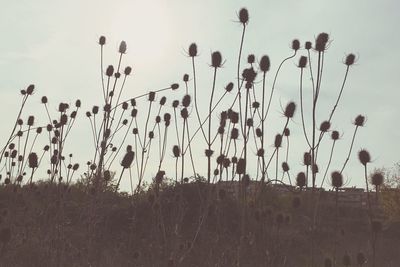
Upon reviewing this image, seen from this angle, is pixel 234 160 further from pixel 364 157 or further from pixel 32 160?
pixel 32 160

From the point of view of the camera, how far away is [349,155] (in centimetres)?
631

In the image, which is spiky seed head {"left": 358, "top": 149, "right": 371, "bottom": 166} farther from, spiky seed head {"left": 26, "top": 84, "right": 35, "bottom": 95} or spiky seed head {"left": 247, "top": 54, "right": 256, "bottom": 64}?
spiky seed head {"left": 26, "top": 84, "right": 35, "bottom": 95}

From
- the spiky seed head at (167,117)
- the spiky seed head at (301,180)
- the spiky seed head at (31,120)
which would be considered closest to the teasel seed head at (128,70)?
the spiky seed head at (167,117)

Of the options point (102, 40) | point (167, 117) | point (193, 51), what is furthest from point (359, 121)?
point (102, 40)

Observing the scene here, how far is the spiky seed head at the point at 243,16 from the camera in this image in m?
6.88

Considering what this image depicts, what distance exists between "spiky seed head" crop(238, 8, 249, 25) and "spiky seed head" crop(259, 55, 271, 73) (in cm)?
52

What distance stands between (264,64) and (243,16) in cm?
68

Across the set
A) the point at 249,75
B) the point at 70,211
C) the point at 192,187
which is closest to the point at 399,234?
the point at 192,187

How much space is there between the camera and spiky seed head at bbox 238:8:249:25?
271 inches

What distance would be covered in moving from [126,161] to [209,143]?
1.04 metres

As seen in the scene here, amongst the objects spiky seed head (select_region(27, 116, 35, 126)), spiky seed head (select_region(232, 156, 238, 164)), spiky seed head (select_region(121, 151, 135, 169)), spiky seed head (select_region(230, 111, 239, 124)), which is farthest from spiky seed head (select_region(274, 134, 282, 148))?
spiky seed head (select_region(27, 116, 35, 126))

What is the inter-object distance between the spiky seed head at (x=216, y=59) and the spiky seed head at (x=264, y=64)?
55cm

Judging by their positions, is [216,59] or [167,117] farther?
[167,117]

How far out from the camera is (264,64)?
7.00m
